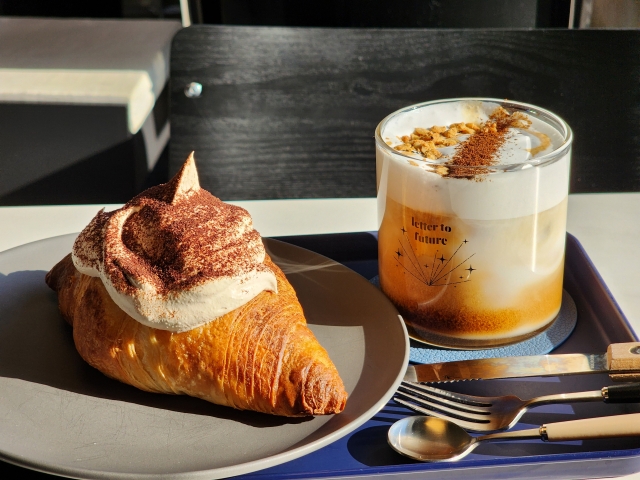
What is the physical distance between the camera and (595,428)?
65cm

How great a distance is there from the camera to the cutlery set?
0.65m

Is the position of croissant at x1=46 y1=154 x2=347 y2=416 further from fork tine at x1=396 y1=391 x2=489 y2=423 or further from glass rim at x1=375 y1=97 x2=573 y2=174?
glass rim at x1=375 y1=97 x2=573 y2=174

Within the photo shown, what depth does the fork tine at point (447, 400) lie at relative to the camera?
2.33ft

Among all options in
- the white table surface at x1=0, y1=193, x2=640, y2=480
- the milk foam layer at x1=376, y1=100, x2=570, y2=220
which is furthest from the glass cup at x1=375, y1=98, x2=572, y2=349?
the white table surface at x1=0, y1=193, x2=640, y2=480

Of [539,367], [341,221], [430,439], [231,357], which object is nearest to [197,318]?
[231,357]

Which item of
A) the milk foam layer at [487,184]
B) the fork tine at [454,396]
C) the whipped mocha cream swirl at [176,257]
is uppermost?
the milk foam layer at [487,184]

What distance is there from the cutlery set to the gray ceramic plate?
0.14 ft

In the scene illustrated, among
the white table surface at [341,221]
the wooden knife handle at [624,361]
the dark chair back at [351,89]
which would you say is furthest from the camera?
the dark chair back at [351,89]

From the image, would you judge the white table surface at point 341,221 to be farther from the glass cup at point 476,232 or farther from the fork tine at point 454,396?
the fork tine at point 454,396

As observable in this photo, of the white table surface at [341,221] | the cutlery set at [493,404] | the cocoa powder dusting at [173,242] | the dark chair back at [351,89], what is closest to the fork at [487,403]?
the cutlery set at [493,404]

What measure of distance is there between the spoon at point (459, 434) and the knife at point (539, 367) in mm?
85

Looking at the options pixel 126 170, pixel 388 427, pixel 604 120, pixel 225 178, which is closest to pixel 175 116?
pixel 225 178

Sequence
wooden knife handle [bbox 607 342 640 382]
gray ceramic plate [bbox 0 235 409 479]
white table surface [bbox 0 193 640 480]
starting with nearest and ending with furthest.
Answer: gray ceramic plate [bbox 0 235 409 479] < wooden knife handle [bbox 607 342 640 382] < white table surface [bbox 0 193 640 480]

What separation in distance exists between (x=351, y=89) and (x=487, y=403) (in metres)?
1.05
